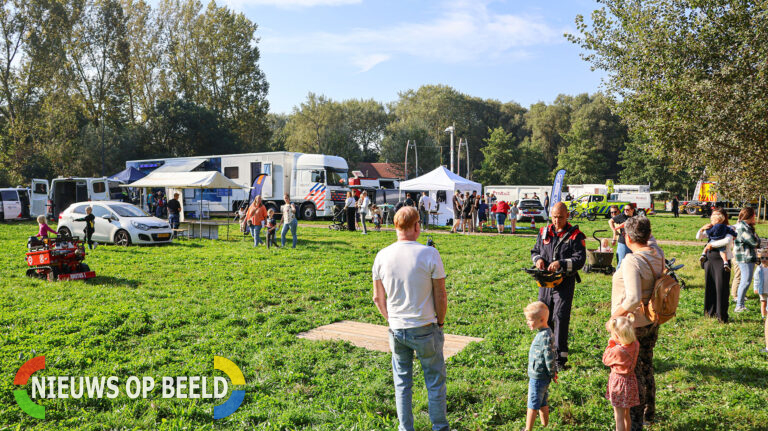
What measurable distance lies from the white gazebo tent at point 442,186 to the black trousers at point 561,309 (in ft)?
59.1

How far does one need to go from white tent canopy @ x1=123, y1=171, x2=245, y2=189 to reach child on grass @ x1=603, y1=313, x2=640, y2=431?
51.5 feet

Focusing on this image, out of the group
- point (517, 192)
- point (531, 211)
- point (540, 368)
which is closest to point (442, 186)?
point (531, 211)

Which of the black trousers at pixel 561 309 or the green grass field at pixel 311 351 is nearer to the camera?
the green grass field at pixel 311 351

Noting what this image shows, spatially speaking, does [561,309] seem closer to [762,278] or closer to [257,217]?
[762,278]

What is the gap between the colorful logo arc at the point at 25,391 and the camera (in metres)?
4.32

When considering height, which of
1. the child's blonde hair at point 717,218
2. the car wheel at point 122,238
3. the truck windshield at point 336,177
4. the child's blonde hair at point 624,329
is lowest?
the car wheel at point 122,238

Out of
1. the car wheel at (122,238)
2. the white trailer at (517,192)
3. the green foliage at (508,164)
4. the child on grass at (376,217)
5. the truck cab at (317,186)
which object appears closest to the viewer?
the car wheel at (122,238)

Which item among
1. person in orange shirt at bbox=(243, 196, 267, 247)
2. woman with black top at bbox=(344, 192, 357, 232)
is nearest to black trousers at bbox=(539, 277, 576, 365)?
person in orange shirt at bbox=(243, 196, 267, 247)

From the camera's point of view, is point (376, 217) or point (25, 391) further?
point (376, 217)

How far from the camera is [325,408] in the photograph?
4336 mm

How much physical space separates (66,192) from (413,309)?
29.1m

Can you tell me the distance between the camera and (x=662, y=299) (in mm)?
3773

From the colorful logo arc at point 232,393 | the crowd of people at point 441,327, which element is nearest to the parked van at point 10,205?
the colorful logo arc at point 232,393

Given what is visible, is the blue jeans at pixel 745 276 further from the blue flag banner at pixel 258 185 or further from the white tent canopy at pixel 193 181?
the blue flag banner at pixel 258 185
